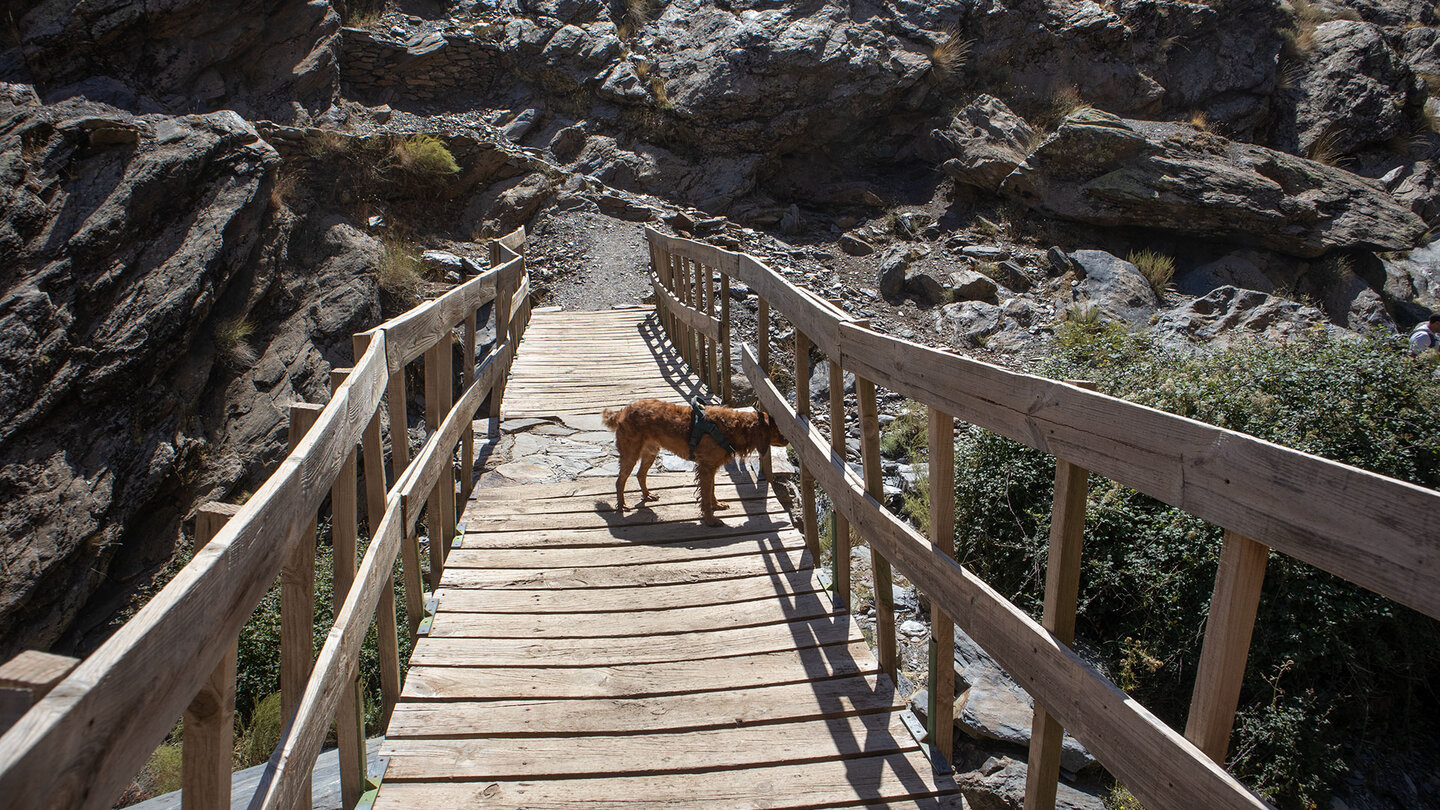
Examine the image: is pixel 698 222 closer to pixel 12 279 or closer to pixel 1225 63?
pixel 12 279

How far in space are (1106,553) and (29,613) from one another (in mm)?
9968

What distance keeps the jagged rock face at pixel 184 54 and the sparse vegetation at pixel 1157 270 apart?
63.1ft

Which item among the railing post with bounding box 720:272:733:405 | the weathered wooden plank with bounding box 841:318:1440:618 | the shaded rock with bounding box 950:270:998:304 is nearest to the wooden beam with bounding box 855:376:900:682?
the weathered wooden plank with bounding box 841:318:1440:618

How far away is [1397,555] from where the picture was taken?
1203 mm

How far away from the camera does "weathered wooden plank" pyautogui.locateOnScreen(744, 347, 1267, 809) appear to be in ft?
5.26

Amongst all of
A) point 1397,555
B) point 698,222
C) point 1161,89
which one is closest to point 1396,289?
point 1161,89

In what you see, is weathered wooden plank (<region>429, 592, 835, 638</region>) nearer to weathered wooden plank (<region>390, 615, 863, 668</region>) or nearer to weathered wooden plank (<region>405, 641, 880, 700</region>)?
weathered wooden plank (<region>390, 615, 863, 668</region>)

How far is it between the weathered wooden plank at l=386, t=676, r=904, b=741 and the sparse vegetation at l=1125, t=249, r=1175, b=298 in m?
14.8

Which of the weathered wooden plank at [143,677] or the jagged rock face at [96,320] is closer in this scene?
the weathered wooden plank at [143,677]

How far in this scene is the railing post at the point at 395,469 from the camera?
3156 millimetres

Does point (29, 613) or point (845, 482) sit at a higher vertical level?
point (845, 482)

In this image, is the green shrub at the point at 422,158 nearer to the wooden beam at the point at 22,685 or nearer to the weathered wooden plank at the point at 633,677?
the weathered wooden plank at the point at 633,677

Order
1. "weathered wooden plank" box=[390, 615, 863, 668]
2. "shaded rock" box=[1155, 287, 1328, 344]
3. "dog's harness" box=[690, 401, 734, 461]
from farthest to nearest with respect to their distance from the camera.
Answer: "shaded rock" box=[1155, 287, 1328, 344]
"dog's harness" box=[690, 401, 734, 461]
"weathered wooden plank" box=[390, 615, 863, 668]

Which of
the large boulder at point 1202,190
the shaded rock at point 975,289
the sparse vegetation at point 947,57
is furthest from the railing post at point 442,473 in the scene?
the sparse vegetation at point 947,57
